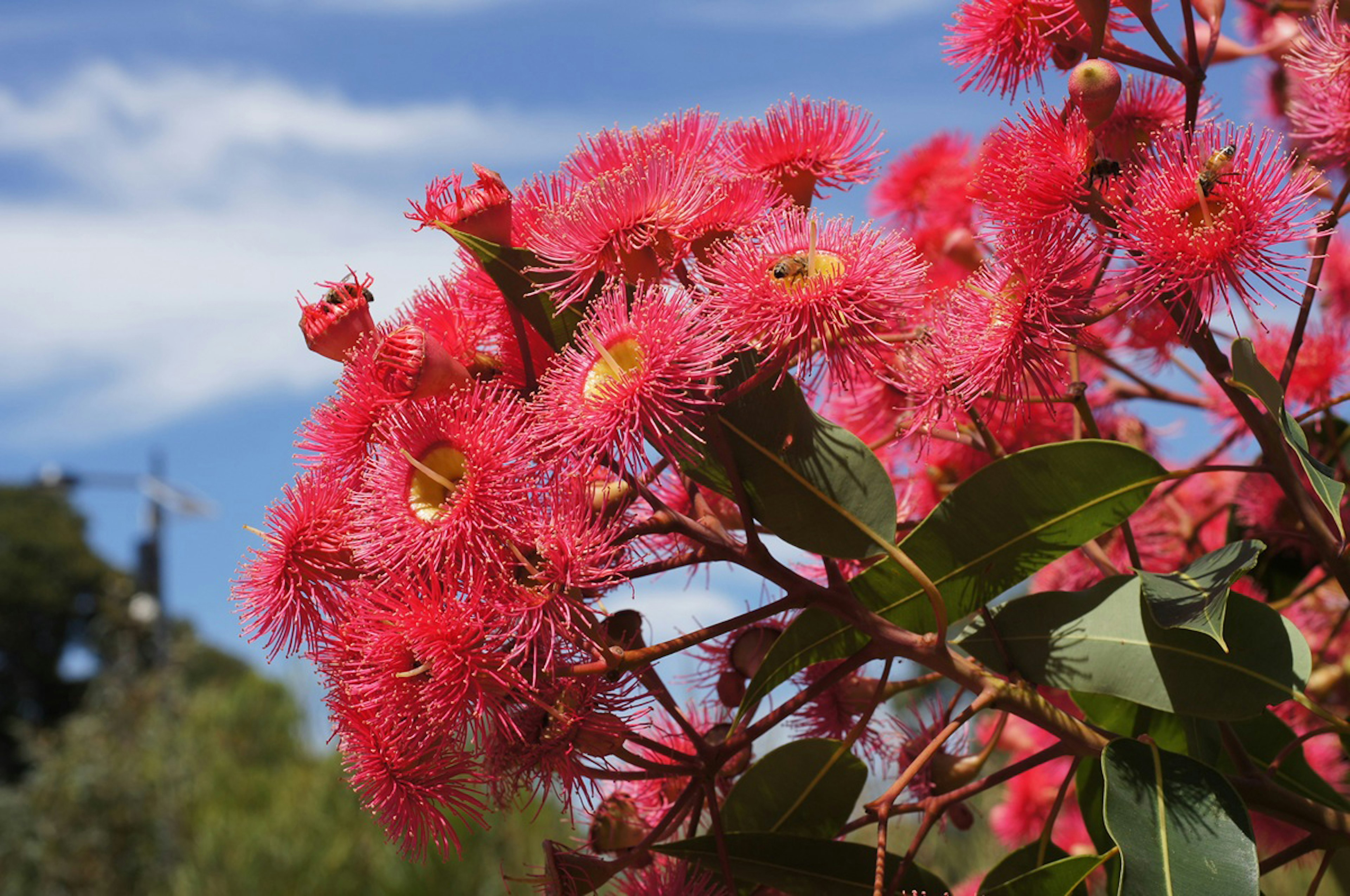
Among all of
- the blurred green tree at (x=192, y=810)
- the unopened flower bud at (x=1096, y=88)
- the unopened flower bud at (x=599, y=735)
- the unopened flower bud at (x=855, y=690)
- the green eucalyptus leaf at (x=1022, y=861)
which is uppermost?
the blurred green tree at (x=192, y=810)

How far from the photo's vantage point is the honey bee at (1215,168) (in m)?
0.91

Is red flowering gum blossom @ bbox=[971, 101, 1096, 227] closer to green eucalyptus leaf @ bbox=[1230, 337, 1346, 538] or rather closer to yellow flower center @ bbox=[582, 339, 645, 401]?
green eucalyptus leaf @ bbox=[1230, 337, 1346, 538]

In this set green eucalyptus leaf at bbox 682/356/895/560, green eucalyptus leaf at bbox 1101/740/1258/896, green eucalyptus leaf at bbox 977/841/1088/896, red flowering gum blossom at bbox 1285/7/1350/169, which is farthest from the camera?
red flowering gum blossom at bbox 1285/7/1350/169

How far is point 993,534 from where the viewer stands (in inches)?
39.8

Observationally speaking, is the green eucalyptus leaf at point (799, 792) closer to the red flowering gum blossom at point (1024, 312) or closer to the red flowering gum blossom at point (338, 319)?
the red flowering gum blossom at point (1024, 312)

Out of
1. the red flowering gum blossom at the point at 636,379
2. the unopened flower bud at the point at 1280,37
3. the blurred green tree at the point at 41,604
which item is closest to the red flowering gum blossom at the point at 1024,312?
the red flowering gum blossom at the point at 636,379

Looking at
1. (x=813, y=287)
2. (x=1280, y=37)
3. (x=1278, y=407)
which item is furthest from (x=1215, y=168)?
(x=1280, y=37)

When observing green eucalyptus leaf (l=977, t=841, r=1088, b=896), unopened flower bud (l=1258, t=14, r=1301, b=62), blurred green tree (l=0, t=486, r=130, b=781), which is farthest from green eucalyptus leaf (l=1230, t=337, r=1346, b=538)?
blurred green tree (l=0, t=486, r=130, b=781)

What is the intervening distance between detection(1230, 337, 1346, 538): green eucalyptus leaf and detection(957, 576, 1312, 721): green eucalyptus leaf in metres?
0.10

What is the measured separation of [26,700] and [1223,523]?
39.4 metres

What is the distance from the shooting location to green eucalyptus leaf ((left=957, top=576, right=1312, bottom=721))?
3.05 ft

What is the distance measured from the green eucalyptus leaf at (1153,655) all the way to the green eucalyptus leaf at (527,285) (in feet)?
1.48

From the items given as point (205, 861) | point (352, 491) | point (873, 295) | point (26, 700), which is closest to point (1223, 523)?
point (873, 295)

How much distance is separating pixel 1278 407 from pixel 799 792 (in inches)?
21.6
